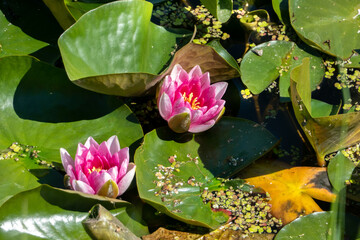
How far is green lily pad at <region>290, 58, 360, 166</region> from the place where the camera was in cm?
198

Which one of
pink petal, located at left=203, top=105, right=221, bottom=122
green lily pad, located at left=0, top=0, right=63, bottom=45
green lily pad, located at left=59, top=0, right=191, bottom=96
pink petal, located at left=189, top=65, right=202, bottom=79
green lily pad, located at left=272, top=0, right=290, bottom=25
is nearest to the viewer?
green lily pad, located at left=59, top=0, right=191, bottom=96

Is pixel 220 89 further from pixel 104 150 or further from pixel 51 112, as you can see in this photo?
pixel 51 112

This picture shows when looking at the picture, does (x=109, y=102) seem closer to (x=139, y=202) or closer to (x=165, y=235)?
(x=139, y=202)

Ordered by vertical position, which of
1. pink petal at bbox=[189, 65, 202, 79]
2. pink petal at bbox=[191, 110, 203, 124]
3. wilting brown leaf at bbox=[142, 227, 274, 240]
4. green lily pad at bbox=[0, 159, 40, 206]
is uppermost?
pink petal at bbox=[189, 65, 202, 79]

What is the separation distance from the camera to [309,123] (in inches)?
83.2

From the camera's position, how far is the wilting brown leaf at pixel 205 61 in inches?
88.5

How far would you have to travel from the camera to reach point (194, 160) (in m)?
2.25

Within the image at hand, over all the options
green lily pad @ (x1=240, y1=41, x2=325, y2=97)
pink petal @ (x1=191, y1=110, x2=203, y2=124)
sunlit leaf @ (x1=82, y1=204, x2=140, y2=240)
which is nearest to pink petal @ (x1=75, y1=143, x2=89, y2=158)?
sunlit leaf @ (x1=82, y1=204, x2=140, y2=240)

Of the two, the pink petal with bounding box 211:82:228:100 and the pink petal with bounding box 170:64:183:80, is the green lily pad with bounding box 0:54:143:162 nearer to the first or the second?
the pink petal with bounding box 170:64:183:80

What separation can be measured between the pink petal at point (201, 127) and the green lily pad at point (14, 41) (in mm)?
1108

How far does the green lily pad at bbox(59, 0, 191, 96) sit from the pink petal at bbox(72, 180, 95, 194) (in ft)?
1.55

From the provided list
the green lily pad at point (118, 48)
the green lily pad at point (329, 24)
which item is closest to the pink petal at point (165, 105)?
the green lily pad at point (118, 48)

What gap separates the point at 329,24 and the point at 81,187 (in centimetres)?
190

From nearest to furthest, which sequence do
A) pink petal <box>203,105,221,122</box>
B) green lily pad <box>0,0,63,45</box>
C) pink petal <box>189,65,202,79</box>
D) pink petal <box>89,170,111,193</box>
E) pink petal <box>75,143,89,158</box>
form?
pink petal <box>89,170,111,193</box> → pink petal <box>75,143,89,158</box> → pink petal <box>203,105,221,122</box> → pink petal <box>189,65,202,79</box> → green lily pad <box>0,0,63,45</box>
